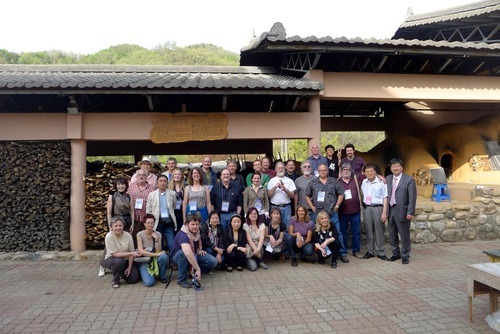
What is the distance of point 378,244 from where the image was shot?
640 centimetres

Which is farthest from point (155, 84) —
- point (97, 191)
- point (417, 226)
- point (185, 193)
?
point (417, 226)

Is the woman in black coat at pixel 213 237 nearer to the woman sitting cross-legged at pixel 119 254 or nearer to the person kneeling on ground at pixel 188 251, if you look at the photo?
the person kneeling on ground at pixel 188 251

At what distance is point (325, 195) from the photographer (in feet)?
20.2

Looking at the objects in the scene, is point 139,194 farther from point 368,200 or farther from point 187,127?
point 368,200

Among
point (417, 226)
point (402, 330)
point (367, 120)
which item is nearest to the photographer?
point (402, 330)

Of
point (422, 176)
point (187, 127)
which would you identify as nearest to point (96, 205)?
point (187, 127)

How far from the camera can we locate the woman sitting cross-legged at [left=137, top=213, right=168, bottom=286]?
518 cm

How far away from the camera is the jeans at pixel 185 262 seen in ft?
16.6

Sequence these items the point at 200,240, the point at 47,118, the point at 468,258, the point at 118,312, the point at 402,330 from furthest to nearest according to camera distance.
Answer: the point at 47,118
the point at 468,258
the point at 200,240
the point at 118,312
the point at 402,330

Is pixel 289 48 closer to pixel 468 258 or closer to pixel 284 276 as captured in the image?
pixel 284 276

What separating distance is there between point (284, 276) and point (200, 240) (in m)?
1.42

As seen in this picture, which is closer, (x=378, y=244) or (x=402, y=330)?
(x=402, y=330)

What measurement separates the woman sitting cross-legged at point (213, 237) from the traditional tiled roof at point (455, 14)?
9317 millimetres

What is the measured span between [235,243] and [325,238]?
153 cm
